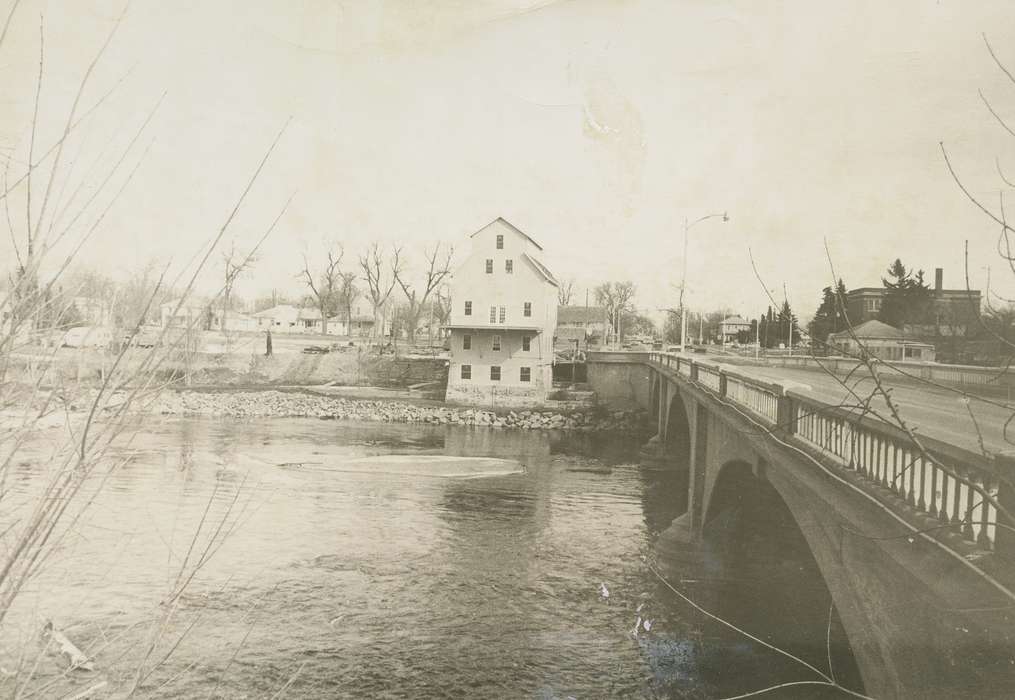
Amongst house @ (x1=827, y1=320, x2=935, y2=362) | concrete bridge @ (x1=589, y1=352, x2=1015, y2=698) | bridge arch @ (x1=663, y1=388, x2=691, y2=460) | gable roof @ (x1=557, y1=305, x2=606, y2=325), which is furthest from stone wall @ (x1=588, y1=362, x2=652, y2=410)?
concrete bridge @ (x1=589, y1=352, x2=1015, y2=698)

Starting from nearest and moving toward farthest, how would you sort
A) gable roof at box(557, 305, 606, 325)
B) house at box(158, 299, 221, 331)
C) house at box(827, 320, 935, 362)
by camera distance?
house at box(158, 299, 221, 331)
house at box(827, 320, 935, 362)
gable roof at box(557, 305, 606, 325)

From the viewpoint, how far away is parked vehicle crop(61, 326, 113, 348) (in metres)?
3.47

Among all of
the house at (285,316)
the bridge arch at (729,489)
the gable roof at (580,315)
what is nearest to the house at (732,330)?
the gable roof at (580,315)

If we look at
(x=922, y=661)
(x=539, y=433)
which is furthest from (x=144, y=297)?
(x=539, y=433)

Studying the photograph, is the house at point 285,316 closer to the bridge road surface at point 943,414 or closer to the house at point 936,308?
the bridge road surface at point 943,414

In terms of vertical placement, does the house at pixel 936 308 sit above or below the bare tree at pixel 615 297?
below

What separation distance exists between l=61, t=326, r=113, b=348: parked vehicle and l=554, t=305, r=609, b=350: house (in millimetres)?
62737

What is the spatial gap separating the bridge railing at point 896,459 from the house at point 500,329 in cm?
3064

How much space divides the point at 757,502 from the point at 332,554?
8792 mm

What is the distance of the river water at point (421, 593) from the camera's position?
988cm

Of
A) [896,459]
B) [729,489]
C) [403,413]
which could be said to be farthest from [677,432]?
[896,459]

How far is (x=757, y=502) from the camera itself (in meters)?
15.5

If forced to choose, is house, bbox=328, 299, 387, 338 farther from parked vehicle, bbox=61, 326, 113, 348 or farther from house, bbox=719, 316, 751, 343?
parked vehicle, bbox=61, 326, 113, 348

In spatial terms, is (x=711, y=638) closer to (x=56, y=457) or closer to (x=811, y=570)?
(x=811, y=570)
